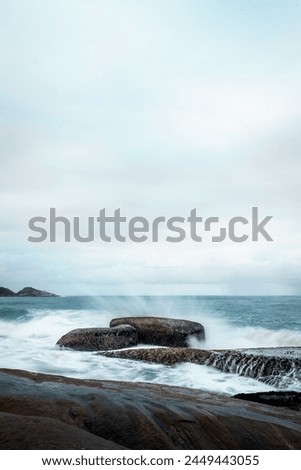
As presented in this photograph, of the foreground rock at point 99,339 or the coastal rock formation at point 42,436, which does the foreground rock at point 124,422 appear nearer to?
→ the coastal rock formation at point 42,436

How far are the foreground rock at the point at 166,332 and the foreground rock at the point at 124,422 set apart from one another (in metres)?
9.00

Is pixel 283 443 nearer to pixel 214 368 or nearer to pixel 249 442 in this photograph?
pixel 249 442

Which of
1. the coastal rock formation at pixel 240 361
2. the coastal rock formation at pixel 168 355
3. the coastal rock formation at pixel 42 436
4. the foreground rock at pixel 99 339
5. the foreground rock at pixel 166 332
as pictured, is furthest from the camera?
the foreground rock at pixel 166 332

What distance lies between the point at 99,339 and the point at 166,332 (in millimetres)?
2417

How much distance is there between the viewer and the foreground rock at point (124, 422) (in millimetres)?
2520

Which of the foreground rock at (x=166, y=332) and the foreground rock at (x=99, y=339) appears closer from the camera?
the foreground rock at (x=99, y=339)

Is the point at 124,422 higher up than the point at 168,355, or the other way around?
the point at 124,422

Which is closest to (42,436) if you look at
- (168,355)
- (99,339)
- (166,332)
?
(168,355)

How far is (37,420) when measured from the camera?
106 inches

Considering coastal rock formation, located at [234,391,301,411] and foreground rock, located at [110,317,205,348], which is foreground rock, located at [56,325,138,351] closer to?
foreground rock, located at [110,317,205,348]

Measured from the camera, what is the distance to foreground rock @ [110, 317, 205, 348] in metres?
13.2

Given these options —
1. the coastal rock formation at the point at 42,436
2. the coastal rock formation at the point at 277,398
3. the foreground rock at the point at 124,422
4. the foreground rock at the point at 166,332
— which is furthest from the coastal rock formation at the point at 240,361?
the coastal rock formation at the point at 42,436

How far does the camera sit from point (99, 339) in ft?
39.3

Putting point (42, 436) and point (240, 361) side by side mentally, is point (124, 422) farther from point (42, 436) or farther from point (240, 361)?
point (240, 361)
